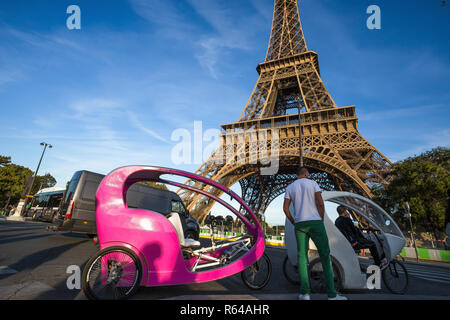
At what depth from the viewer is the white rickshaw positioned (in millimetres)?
3084

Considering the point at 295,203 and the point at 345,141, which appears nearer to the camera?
the point at 295,203

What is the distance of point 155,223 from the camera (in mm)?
2617

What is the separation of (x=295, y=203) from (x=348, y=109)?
20509 mm

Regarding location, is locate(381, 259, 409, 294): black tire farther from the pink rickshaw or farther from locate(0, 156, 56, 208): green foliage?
locate(0, 156, 56, 208): green foliage

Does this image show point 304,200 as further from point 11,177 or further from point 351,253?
point 11,177

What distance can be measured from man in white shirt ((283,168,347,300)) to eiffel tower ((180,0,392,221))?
473 inches

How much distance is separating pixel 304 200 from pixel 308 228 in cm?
32

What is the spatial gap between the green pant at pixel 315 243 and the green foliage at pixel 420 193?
17.9 meters

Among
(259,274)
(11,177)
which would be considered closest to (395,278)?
(259,274)

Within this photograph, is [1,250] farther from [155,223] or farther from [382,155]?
[382,155]

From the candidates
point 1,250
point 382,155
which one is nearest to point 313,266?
point 1,250

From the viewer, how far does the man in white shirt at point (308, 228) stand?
2438 mm

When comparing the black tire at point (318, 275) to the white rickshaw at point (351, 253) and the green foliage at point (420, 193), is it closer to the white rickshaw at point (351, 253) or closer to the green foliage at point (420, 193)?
the white rickshaw at point (351, 253)

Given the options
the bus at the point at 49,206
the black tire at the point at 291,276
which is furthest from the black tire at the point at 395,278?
the bus at the point at 49,206
